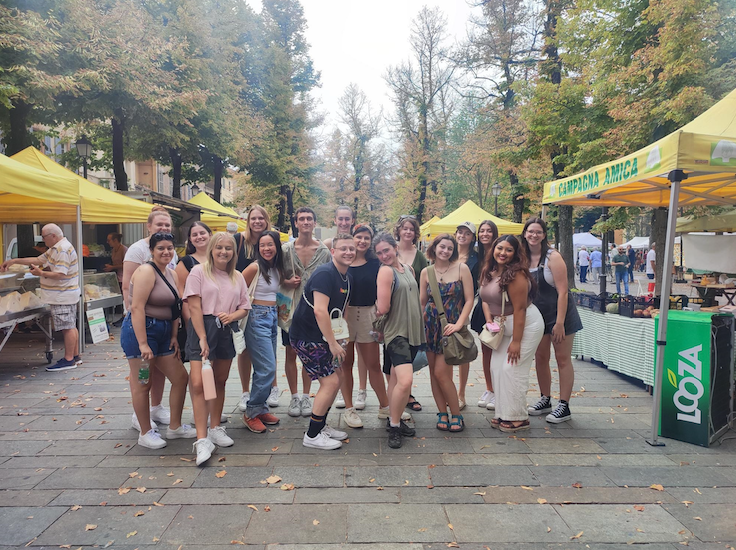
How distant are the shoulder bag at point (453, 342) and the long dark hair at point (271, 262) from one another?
4.55 feet

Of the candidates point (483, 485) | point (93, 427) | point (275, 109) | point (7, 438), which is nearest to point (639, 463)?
point (483, 485)

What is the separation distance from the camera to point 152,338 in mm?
3916

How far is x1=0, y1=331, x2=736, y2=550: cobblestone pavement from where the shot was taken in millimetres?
2816

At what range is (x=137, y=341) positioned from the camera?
386 centimetres

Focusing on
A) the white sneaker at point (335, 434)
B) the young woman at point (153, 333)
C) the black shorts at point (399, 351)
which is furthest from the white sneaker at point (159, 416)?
the black shorts at point (399, 351)

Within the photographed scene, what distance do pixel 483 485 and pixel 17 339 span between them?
9.15 m

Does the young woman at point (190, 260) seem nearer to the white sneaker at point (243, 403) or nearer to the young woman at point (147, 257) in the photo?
the young woman at point (147, 257)

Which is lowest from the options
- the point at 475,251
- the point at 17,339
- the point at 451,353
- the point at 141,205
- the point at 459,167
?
the point at 17,339

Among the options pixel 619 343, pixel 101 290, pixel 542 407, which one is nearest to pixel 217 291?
pixel 542 407

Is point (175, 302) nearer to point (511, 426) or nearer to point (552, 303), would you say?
point (511, 426)

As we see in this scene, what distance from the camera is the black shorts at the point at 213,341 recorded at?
3.76 m

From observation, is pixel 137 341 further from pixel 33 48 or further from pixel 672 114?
pixel 672 114

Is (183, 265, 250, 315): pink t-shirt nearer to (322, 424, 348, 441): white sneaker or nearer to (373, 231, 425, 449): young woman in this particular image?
(373, 231, 425, 449): young woman

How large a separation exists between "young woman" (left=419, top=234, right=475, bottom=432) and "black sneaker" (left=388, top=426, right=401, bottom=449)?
0.53 m
